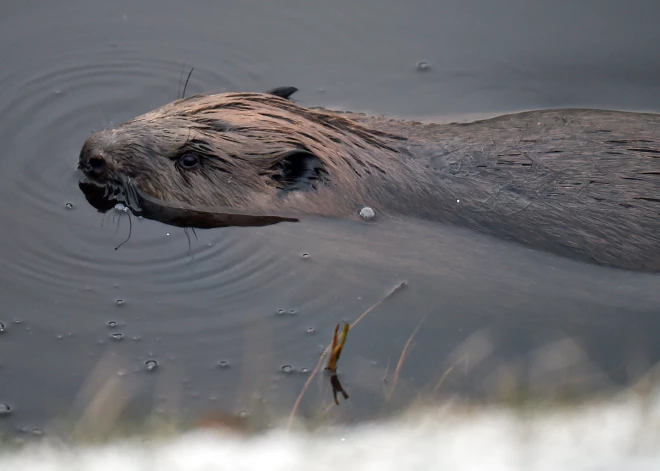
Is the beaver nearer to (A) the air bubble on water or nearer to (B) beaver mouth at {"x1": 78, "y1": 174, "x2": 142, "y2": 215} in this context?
(B) beaver mouth at {"x1": 78, "y1": 174, "x2": 142, "y2": 215}

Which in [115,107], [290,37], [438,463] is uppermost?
[290,37]

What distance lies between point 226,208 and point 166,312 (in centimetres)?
89

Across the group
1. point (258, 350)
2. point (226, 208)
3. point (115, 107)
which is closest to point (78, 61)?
point (115, 107)

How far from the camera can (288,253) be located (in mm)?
5223

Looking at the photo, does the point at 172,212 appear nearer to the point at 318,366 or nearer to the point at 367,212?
the point at 367,212

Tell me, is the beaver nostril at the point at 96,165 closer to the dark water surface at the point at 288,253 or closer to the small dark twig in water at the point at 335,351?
the dark water surface at the point at 288,253

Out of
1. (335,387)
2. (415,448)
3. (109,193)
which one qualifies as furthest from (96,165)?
(415,448)

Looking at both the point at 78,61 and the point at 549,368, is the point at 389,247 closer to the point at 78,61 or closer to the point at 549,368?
the point at 549,368

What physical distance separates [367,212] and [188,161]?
106cm

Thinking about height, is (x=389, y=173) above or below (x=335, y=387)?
above

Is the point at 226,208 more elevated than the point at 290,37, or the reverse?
the point at 290,37

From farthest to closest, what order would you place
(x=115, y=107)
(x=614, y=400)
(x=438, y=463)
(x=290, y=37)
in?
(x=290, y=37), (x=115, y=107), (x=614, y=400), (x=438, y=463)

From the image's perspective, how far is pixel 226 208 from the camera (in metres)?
5.38

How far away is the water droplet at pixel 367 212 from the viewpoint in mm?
5328
